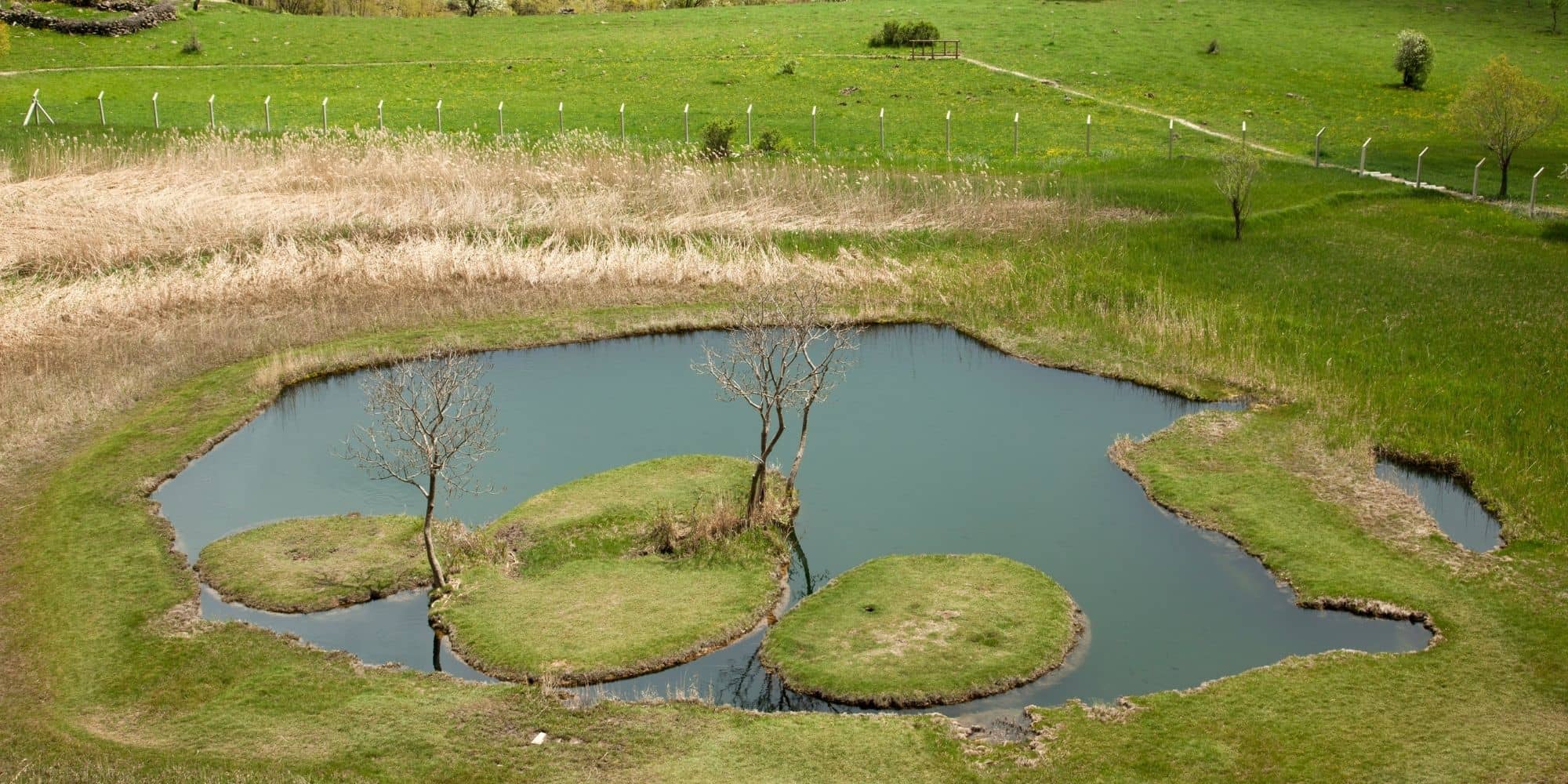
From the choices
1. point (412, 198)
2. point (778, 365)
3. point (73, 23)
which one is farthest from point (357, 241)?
point (73, 23)

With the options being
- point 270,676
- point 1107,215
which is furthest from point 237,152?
point 270,676

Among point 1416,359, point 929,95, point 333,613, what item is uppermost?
point 929,95

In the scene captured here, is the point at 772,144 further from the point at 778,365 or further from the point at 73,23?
the point at 73,23

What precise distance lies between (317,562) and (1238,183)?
2649 cm

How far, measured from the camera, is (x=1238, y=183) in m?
35.3

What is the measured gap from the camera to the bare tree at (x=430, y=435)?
57.5 ft

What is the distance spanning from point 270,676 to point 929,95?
48714 millimetres

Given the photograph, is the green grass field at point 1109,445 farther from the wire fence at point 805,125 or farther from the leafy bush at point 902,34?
the leafy bush at point 902,34

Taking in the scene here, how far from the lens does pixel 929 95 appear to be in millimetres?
59219

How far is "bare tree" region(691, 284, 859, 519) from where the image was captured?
19781 mm

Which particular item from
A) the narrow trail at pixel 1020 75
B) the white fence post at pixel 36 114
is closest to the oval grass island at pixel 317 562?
the narrow trail at pixel 1020 75

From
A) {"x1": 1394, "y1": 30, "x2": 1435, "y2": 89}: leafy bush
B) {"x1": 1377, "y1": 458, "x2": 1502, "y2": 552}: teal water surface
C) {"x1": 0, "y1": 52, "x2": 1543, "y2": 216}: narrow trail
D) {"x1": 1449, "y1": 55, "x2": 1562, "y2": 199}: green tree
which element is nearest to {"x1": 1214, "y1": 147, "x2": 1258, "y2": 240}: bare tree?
{"x1": 0, "y1": 52, "x2": 1543, "y2": 216}: narrow trail

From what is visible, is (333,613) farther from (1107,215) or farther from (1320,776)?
(1107,215)

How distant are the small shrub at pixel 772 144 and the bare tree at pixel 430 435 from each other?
76.4ft
